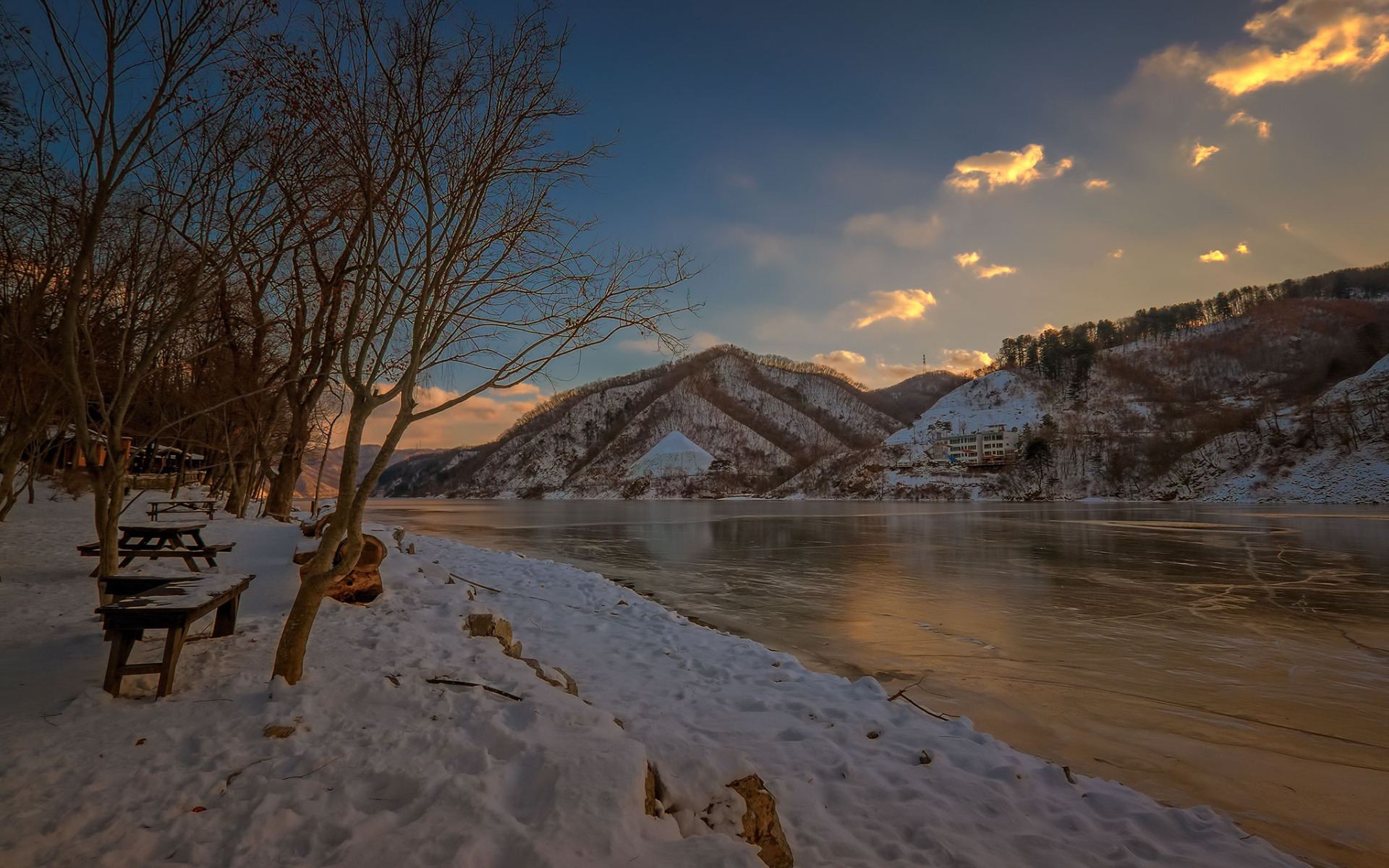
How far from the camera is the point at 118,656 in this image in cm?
378

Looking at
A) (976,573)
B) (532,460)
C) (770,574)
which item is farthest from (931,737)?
(532,460)

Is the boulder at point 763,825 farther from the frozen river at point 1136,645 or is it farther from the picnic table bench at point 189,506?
the picnic table bench at point 189,506

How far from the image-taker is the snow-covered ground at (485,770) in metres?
2.46

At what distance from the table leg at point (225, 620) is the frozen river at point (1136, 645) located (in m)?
5.94

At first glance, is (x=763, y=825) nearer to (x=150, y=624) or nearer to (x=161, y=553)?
(x=150, y=624)

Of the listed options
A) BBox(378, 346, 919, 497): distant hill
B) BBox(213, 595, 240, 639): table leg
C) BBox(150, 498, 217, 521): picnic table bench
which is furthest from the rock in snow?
BBox(213, 595, 240, 639): table leg

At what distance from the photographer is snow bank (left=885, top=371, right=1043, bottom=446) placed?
117875 millimetres

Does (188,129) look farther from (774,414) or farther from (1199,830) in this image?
(774,414)

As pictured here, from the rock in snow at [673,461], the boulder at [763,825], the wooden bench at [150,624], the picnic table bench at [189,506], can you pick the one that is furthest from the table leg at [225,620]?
the rock in snow at [673,461]

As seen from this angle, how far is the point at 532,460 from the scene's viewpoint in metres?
179

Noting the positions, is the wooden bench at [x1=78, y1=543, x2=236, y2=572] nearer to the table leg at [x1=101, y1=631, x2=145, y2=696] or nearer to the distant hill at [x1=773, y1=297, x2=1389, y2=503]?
the table leg at [x1=101, y1=631, x2=145, y2=696]

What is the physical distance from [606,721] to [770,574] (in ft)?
38.3

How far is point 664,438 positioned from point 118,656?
168 m

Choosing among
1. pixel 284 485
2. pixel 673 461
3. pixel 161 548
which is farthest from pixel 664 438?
pixel 161 548
